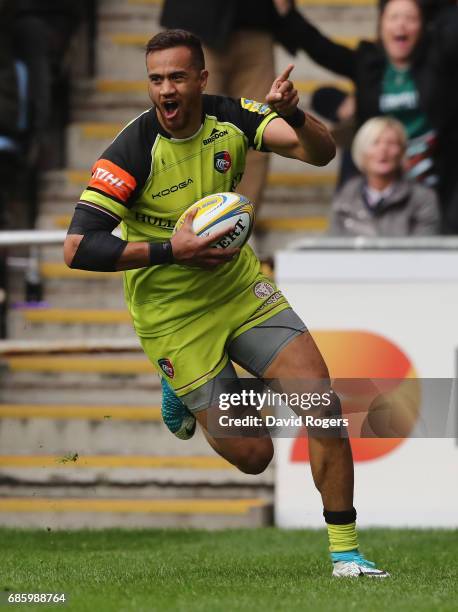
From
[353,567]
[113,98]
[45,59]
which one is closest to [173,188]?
[353,567]

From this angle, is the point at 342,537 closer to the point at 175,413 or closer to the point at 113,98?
the point at 175,413

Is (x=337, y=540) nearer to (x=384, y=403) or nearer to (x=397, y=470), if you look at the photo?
(x=384, y=403)

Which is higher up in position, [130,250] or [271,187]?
[271,187]

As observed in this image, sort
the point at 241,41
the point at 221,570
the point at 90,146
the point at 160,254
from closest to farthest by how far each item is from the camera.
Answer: the point at 160,254 → the point at 221,570 → the point at 241,41 → the point at 90,146

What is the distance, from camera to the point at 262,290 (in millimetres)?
7445

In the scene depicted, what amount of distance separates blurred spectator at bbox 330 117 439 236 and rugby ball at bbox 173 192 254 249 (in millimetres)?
3486

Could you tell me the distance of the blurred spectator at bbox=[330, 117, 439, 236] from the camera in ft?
34.2

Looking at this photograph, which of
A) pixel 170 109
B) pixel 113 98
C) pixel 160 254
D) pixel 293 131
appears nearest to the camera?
pixel 160 254

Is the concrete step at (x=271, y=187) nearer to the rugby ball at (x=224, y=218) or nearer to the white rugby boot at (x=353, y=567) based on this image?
the rugby ball at (x=224, y=218)

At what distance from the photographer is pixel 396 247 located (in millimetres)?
10086

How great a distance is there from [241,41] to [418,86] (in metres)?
1.30

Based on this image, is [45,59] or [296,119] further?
[45,59]

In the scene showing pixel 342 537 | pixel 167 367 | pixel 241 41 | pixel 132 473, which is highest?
pixel 241 41

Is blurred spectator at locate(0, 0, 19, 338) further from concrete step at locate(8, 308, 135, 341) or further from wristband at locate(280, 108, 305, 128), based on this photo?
wristband at locate(280, 108, 305, 128)
